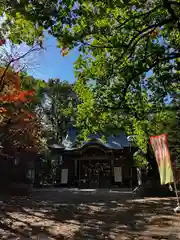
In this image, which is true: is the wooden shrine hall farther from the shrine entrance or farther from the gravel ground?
the gravel ground

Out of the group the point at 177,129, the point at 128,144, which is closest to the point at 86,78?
the point at 177,129

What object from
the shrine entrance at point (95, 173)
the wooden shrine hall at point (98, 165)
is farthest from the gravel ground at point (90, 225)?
the shrine entrance at point (95, 173)

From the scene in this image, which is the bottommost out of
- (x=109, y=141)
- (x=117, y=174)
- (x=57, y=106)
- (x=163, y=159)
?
(x=163, y=159)

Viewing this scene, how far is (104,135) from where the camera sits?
14.7m

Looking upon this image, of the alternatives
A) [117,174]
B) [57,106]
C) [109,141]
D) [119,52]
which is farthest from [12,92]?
[57,106]

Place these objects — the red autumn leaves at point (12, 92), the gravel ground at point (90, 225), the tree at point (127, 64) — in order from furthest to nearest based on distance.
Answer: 1. the red autumn leaves at point (12, 92)
2. the tree at point (127, 64)
3. the gravel ground at point (90, 225)

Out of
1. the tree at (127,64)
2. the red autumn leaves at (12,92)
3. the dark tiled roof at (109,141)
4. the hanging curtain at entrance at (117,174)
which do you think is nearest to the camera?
the tree at (127,64)

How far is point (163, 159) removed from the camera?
28.5ft

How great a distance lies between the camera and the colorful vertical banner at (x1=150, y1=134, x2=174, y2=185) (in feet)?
27.5

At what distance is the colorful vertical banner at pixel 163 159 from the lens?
330 inches

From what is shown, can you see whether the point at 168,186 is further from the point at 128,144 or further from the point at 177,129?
the point at 128,144

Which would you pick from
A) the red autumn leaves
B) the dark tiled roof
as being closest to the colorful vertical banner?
the red autumn leaves

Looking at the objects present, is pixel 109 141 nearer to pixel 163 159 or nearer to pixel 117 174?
pixel 117 174

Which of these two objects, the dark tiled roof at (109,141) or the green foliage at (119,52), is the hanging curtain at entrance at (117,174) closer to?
the dark tiled roof at (109,141)
